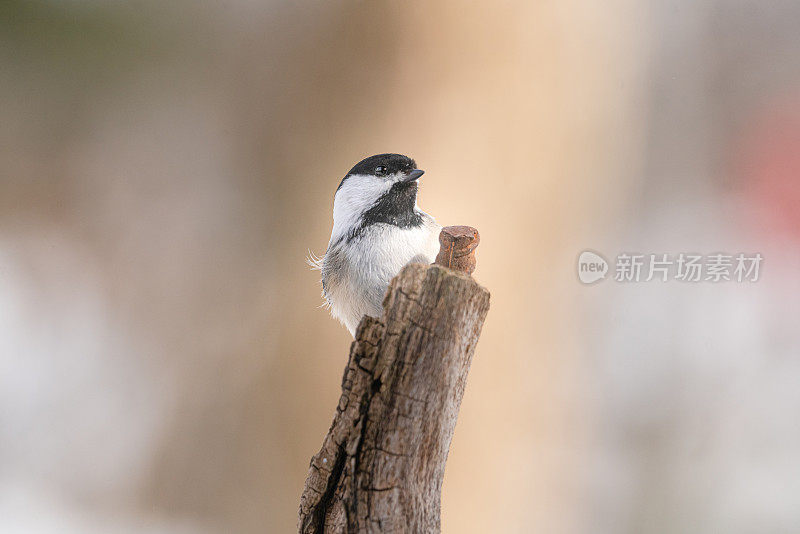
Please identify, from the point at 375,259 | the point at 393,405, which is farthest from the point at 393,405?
the point at 375,259

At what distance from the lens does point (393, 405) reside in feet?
2.67

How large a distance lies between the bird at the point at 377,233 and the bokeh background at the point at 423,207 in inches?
10.9

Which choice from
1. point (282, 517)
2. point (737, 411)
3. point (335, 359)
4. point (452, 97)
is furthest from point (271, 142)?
point (737, 411)

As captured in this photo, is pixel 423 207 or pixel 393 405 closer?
pixel 393 405

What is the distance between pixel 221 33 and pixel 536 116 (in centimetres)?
87

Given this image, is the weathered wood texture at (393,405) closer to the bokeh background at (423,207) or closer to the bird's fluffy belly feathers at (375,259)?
the bird's fluffy belly feathers at (375,259)

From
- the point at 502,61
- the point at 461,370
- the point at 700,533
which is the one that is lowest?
the point at 700,533

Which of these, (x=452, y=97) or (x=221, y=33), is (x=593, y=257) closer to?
(x=452, y=97)

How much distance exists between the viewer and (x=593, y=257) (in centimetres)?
144

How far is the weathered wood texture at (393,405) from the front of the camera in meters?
0.81

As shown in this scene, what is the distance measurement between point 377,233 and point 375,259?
0.17ft

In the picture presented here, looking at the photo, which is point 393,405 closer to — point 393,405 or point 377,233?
point 393,405

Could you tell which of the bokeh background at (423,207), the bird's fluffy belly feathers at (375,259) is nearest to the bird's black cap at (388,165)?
the bird's fluffy belly feathers at (375,259)

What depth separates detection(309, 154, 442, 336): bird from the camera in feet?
3.48
